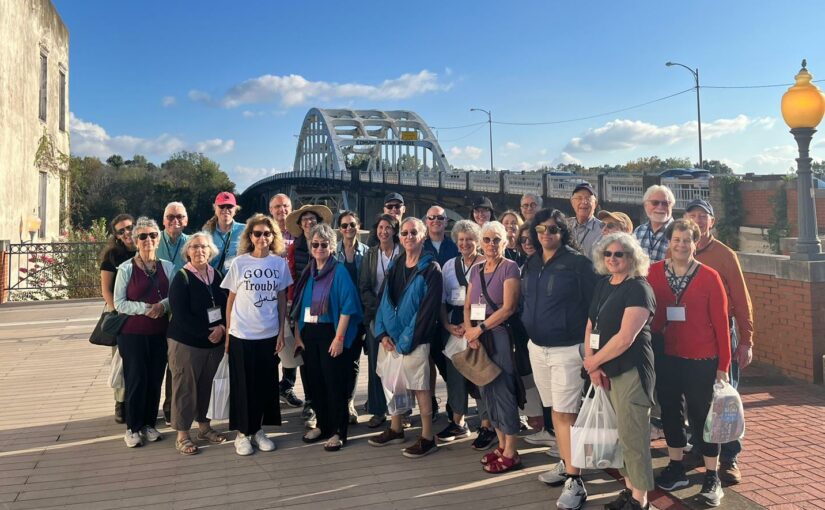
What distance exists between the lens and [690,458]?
4.23 metres

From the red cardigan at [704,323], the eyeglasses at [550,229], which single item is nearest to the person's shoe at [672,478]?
the red cardigan at [704,323]

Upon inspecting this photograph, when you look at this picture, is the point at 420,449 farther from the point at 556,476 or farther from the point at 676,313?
the point at 676,313

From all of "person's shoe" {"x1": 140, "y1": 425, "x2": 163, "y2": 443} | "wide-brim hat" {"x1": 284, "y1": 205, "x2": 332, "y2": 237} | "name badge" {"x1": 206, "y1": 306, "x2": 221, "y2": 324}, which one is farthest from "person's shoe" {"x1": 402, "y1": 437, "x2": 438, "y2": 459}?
"wide-brim hat" {"x1": 284, "y1": 205, "x2": 332, "y2": 237}

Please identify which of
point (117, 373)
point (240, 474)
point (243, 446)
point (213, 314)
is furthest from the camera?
point (117, 373)

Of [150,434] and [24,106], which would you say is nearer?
[150,434]

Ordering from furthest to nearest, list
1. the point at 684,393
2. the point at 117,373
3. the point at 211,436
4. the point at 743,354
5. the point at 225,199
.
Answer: the point at 225,199
the point at 117,373
the point at 211,436
the point at 743,354
the point at 684,393

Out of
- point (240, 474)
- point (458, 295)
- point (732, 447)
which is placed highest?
point (458, 295)

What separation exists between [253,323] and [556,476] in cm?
249

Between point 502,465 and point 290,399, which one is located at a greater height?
point 290,399

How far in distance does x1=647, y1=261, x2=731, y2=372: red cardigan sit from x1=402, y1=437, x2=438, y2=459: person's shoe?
195 centimetres

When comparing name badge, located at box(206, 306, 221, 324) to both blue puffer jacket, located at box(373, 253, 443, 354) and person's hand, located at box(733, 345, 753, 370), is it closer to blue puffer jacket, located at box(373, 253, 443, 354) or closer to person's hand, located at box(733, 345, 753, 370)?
blue puffer jacket, located at box(373, 253, 443, 354)

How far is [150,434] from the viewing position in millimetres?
4914

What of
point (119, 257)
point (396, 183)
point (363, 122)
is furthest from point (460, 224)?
point (363, 122)

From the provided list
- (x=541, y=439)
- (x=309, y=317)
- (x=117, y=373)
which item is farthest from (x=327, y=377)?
(x=117, y=373)
